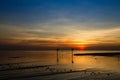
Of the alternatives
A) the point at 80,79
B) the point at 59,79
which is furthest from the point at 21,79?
the point at 80,79

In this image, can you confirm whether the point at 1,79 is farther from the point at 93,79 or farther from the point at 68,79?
the point at 93,79

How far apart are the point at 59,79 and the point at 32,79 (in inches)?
173

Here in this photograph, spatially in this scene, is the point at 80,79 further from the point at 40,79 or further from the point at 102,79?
the point at 40,79

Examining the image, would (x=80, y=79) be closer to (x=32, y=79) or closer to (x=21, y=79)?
(x=32, y=79)

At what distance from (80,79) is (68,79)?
6.46ft

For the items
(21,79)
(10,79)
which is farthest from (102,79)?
(10,79)

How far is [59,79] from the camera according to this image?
27469mm

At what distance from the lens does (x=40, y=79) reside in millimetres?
27453

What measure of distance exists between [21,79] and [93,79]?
11715 millimetres

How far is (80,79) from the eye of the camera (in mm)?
27594

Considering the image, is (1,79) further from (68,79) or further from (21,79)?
(68,79)

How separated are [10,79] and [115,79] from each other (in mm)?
17070

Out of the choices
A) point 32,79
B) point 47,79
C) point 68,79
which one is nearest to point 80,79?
point 68,79

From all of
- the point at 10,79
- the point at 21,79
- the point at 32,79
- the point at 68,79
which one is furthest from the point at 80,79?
the point at 10,79
